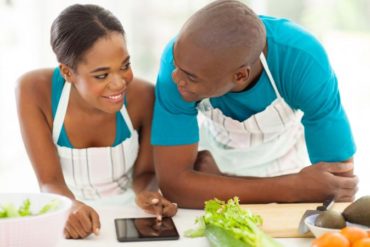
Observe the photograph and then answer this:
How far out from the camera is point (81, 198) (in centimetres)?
199

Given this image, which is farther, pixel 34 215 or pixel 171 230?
pixel 171 230

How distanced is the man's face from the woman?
203 millimetres

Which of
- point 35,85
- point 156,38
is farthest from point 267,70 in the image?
point 156,38

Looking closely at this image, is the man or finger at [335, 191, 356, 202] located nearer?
the man

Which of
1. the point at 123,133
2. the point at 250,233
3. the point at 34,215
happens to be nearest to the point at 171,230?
the point at 250,233

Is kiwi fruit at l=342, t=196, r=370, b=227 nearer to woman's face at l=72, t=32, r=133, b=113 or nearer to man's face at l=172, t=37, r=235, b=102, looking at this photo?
man's face at l=172, t=37, r=235, b=102

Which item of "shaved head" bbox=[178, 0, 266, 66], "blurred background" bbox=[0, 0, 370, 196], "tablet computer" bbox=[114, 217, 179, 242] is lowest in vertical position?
"blurred background" bbox=[0, 0, 370, 196]

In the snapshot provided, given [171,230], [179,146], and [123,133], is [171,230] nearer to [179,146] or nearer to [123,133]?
[179,146]

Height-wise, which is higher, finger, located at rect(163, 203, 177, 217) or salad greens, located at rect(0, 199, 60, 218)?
salad greens, located at rect(0, 199, 60, 218)

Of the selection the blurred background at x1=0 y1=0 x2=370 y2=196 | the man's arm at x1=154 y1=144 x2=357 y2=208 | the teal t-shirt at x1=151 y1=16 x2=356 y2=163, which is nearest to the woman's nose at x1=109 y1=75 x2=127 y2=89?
the teal t-shirt at x1=151 y1=16 x2=356 y2=163

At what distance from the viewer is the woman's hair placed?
177 cm

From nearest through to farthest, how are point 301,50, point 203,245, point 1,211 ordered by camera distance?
point 1,211 < point 203,245 < point 301,50

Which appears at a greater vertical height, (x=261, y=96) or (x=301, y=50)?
(x=301, y=50)

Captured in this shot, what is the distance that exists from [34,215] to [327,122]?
2.67ft
